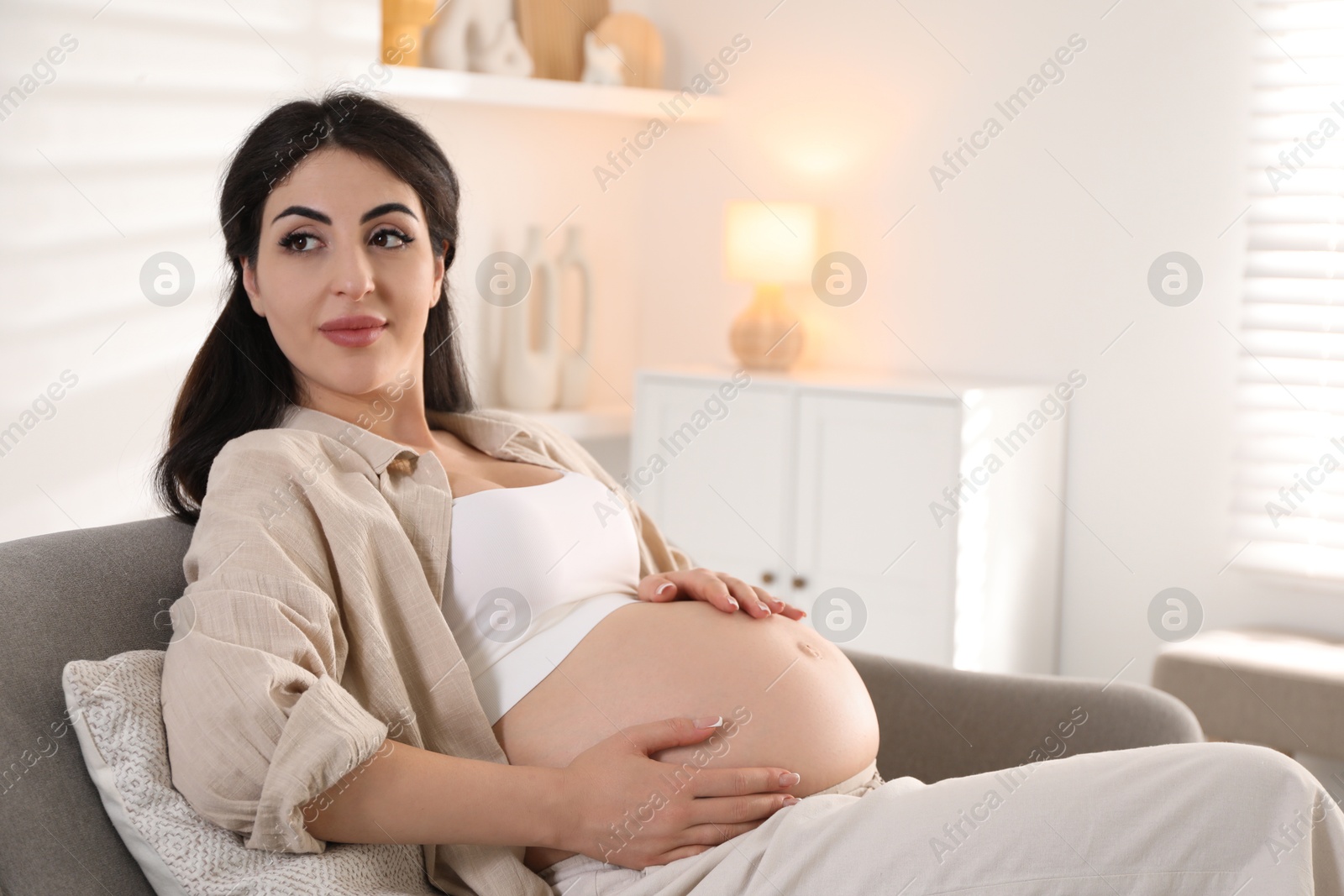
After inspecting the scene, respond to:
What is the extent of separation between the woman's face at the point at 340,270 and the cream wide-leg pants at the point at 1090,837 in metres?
0.70

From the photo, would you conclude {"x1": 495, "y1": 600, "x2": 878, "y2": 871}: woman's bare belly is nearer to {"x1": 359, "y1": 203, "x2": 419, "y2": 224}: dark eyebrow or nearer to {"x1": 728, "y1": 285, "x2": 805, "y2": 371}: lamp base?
{"x1": 359, "y1": 203, "x2": 419, "y2": 224}: dark eyebrow

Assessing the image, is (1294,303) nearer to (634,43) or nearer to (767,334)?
(767,334)

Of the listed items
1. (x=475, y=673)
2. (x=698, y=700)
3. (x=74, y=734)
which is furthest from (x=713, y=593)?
(x=74, y=734)

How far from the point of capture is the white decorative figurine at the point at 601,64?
143 inches

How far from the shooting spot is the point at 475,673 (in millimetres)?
1337

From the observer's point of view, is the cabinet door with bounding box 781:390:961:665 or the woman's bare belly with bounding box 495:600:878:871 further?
the cabinet door with bounding box 781:390:961:665

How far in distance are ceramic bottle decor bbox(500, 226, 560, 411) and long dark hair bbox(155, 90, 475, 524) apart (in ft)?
6.35

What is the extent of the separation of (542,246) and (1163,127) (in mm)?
1644

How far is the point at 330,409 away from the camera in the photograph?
4.92 ft

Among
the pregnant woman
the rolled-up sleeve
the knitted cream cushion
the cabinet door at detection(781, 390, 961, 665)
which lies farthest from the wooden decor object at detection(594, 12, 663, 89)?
the knitted cream cushion

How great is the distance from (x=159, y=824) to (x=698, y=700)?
52cm

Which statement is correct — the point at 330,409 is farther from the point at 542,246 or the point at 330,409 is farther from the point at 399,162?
the point at 542,246

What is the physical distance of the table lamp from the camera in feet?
11.2

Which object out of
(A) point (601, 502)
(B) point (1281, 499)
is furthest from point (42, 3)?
(B) point (1281, 499)
